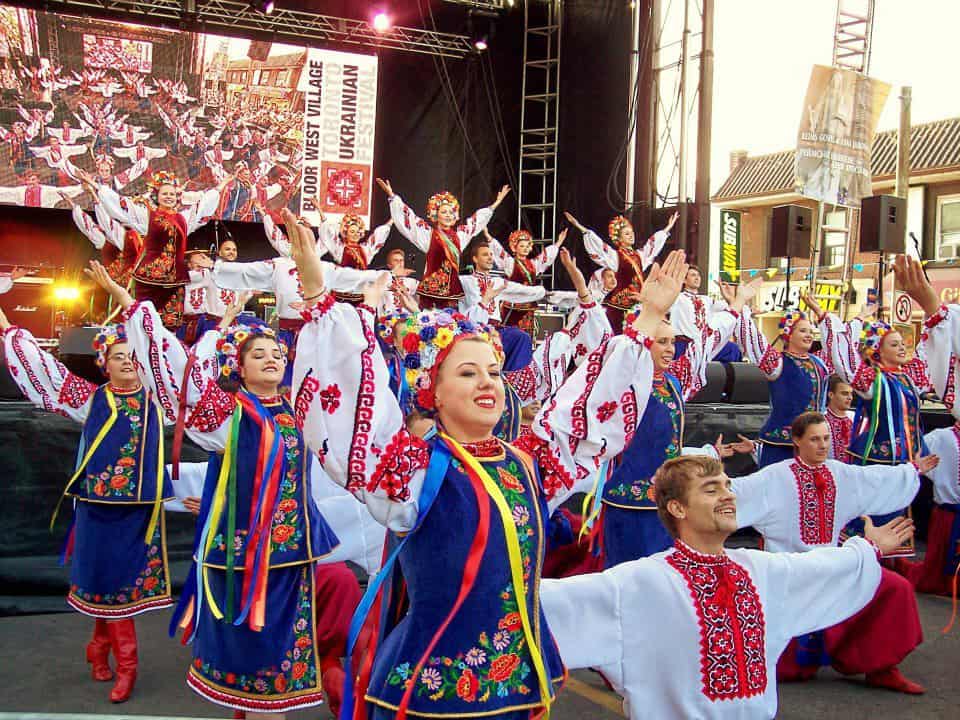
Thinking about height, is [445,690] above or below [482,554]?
below

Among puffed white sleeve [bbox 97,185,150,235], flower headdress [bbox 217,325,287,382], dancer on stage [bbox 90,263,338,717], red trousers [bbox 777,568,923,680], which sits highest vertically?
puffed white sleeve [bbox 97,185,150,235]

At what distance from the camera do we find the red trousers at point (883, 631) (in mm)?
3770

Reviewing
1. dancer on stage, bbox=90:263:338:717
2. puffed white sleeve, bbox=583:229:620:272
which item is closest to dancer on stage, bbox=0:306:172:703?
dancer on stage, bbox=90:263:338:717

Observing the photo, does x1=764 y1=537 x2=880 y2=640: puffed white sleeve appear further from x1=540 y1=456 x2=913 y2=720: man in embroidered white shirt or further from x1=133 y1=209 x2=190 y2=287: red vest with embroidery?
x1=133 y1=209 x2=190 y2=287: red vest with embroidery

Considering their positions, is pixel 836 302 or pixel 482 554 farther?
pixel 836 302

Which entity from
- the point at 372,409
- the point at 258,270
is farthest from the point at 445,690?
the point at 258,270

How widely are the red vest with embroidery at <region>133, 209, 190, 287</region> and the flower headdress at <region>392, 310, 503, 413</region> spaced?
17.1ft

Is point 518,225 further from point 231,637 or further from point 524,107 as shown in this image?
point 231,637

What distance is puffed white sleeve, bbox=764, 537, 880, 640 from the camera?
2398 millimetres

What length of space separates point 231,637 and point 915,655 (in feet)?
10.1

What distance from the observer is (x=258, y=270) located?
5.80 metres

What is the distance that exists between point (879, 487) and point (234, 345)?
2.88m

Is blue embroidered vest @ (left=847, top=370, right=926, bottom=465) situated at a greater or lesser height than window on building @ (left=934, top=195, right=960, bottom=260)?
lesser

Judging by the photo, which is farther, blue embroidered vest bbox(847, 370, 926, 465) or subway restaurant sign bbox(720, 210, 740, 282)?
subway restaurant sign bbox(720, 210, 740, 282)
